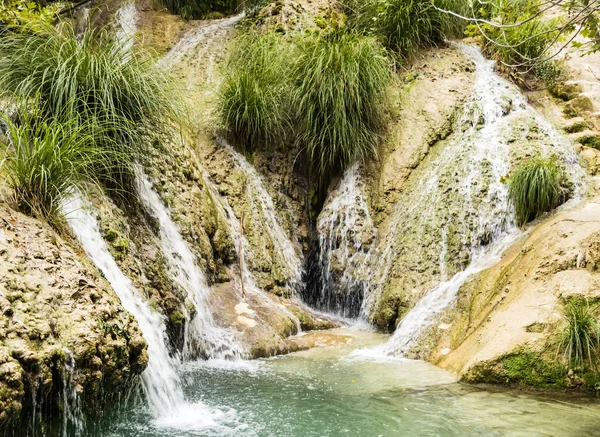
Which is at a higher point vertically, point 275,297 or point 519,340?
point 275,297

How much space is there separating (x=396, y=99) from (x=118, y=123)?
4.59 metres

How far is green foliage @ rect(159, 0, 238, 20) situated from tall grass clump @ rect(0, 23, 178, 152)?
6.13 metres

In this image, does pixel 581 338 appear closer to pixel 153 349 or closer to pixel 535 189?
pixel 535 189

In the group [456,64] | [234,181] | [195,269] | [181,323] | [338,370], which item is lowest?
[338,370]

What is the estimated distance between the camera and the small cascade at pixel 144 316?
3.62m

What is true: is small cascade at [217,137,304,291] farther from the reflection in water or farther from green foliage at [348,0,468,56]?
green foliage at [348,0,468,56]

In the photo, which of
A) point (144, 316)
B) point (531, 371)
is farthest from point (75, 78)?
point (531, 371)

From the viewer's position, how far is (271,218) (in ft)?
23.2

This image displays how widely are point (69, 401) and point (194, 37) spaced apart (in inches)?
334

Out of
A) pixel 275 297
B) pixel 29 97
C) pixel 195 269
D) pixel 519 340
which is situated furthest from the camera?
pixel 275 297

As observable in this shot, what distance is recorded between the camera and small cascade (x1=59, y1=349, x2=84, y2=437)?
109 inches

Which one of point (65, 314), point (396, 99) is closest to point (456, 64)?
point (396, 99)

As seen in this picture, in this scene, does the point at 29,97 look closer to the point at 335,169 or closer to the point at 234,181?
the point at 234,181

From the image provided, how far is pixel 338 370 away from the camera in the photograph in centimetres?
470
